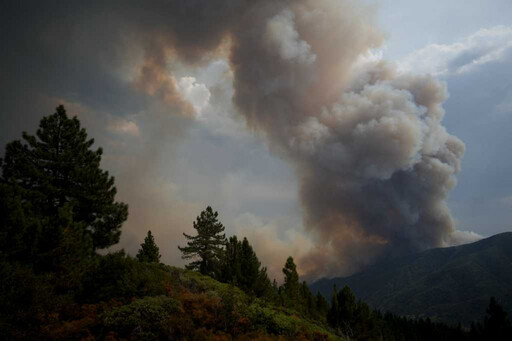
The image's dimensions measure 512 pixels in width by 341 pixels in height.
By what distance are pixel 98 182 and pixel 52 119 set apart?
5284 millimetres

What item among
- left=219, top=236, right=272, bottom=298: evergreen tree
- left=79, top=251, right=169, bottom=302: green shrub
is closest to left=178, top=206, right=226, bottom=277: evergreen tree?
left=219, top=236, right=272, bottom=298: evergreen tree

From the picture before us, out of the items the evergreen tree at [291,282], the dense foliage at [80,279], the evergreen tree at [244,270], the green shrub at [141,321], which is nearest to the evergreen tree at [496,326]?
the evergreen tree at [291,282]

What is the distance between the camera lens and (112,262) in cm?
1495

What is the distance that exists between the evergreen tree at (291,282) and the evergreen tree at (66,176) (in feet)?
120

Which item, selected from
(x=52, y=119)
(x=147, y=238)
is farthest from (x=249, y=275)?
(x=52, y=119)

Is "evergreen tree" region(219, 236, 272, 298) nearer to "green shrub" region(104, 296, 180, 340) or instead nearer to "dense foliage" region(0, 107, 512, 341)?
"dense foliage" region(0, 107, 512, 341)

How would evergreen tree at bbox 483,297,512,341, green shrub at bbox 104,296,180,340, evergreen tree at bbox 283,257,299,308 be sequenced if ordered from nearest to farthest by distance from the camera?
green shrub at bbox 104,296,180,340 → evergreen tree at bbox 483,297,512,341 → evergreen tree at bbox 283,257,299,308

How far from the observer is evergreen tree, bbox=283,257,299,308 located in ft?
164

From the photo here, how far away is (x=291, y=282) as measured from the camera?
51.2 m

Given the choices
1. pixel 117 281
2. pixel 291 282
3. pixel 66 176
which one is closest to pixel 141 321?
pixel 117 281

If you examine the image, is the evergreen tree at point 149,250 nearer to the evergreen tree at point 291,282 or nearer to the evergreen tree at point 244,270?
the evergreen tree at point 244,270

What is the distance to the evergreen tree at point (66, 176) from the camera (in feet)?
61.1

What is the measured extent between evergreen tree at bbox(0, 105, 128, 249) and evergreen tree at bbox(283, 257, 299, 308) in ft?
120

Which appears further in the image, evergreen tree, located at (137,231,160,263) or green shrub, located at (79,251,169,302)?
evergreen tree, located at (137,231,160,263)
